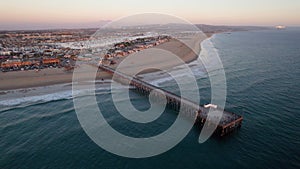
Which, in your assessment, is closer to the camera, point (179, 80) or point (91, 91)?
point (91, 91)

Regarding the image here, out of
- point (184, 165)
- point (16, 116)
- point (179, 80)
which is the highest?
point (179, 80)

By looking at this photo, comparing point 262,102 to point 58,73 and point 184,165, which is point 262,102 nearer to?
point 184,165

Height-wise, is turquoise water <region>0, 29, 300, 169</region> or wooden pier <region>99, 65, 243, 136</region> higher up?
wooden pier <region>99, 65, 243, 136</region>

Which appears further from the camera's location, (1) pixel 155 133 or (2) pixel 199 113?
(2) pixel 199 113

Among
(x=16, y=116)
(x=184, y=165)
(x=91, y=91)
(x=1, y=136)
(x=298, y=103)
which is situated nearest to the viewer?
(x=184, y=165)

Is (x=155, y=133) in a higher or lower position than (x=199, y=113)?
lower

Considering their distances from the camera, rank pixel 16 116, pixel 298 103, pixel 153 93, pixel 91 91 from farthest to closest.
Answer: pixel 91 91 → pixel 153 93 → pixel 298 103 → pixel 16 116

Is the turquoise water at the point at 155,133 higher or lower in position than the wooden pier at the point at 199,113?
lower

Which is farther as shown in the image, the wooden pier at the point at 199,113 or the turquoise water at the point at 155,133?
the wooden pier at the point at 199,113

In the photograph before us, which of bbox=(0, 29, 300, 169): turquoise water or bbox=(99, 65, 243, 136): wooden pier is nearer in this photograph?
bbox=(0, 29, 300, 169): turquoise water

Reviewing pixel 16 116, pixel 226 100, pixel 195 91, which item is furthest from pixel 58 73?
pixel 226 100

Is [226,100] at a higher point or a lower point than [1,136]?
higher
